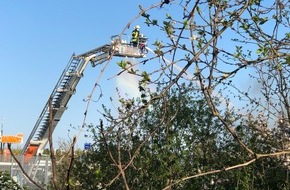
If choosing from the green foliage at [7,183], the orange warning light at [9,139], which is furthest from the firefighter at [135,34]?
the green foliage at [7,183]

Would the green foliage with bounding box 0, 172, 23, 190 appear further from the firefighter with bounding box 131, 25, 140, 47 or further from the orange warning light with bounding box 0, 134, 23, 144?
the firefighter with bounding box 131, 25, 140, 47

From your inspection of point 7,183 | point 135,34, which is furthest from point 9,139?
point 7,183

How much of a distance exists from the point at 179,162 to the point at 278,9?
332 centimetres

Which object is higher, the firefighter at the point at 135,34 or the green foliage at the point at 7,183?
the firefighter at the point at 135,34

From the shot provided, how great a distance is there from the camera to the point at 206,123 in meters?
7.52

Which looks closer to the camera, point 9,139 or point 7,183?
point 9,139

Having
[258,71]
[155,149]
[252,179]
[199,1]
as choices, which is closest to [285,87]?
[258,71]

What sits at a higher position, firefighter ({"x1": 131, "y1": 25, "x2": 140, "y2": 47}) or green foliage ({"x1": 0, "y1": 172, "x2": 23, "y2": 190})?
firefighter ({"x1": 131, "y1": 25, "x2": 140, "y2": 47})

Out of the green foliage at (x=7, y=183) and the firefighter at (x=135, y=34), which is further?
the green foliage at (x=7, y=183)

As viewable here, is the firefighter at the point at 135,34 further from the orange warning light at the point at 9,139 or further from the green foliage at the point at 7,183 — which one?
the green foliage at the point at 7,183

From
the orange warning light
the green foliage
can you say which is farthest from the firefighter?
the green foliage

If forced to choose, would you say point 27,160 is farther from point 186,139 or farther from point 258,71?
point 258,71

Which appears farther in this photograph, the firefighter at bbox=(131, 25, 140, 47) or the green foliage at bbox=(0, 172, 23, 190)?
the green foliage at bbox=(0, 172, 23, 190)

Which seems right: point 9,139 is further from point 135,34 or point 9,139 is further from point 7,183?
point 7,183
